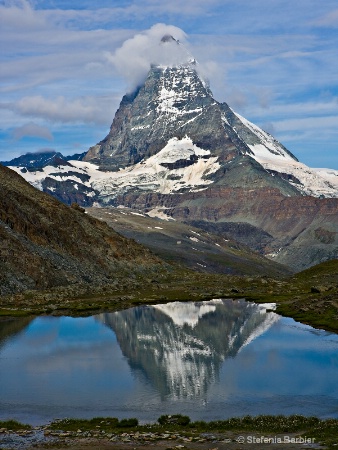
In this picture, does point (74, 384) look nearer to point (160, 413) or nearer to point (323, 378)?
point (160, 413)

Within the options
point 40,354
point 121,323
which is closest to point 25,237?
point 121,323

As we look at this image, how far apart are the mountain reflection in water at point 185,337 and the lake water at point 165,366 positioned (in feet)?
0.47

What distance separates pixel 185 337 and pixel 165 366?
921 inches

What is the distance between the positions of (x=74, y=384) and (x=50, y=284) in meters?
89.4

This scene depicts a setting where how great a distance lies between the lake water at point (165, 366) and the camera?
208 feet

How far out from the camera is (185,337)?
106 metres

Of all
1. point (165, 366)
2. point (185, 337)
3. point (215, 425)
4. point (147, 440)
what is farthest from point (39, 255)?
point (147, 440)

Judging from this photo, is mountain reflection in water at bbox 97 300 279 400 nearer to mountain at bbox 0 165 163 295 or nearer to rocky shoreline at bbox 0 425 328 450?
rocky shoreline at bbox 0 425 328 450

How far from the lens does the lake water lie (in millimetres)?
63406

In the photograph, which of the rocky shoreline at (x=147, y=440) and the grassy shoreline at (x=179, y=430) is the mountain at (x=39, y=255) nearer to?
the grassy shoreline at (x=179, y=430)

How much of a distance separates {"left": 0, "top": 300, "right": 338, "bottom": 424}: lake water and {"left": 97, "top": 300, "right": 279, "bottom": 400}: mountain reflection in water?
14 cm

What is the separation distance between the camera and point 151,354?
299 feet

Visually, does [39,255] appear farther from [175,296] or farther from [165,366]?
[165,366]

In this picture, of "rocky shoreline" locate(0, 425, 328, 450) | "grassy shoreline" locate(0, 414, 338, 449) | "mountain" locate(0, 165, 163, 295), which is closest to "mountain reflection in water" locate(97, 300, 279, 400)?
"grassy shoreline" locate(0, 414, 338, 449)
